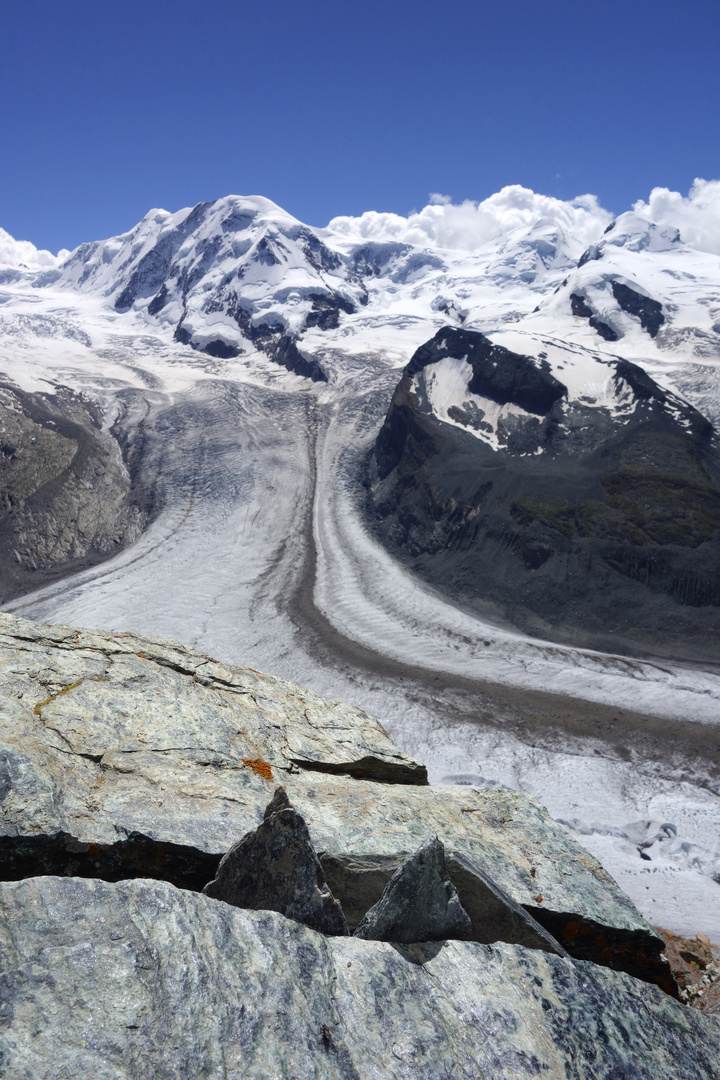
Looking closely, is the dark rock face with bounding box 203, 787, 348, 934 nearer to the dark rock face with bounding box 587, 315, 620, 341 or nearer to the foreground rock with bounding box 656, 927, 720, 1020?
the foreground rock with bounding box 656, 927, 720, 1020

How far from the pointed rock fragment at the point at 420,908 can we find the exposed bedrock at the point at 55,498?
4050 centimetres

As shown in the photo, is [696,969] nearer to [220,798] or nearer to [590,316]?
[220,798]

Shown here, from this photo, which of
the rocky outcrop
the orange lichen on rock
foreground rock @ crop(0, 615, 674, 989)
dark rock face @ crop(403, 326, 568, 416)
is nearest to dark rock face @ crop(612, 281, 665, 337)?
dark rock face @ crop(403, 326, 568, 416)

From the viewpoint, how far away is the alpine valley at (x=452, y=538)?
829 inches

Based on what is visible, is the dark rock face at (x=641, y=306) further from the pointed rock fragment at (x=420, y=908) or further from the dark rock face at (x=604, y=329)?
the pointed rock fragment at (x=420, y=908)

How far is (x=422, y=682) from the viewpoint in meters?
26.0

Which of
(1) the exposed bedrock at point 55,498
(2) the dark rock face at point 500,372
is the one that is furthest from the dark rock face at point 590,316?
(1) the exposed bedrock at point 55,498

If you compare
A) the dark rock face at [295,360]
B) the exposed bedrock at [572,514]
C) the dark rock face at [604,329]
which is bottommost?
the exposed bedrock at [572,514]

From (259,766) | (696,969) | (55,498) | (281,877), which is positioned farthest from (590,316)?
(281,877)

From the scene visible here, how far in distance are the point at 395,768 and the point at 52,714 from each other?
4.13 m

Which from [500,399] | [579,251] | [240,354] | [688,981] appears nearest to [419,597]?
[500,399]

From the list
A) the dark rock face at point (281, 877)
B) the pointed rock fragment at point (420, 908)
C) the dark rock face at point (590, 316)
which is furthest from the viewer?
the dark rock face at point (590, 316)

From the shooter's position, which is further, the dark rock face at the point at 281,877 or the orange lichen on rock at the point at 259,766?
the orange lichen on rock at the point at 259,766

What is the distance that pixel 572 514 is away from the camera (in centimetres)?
3569
